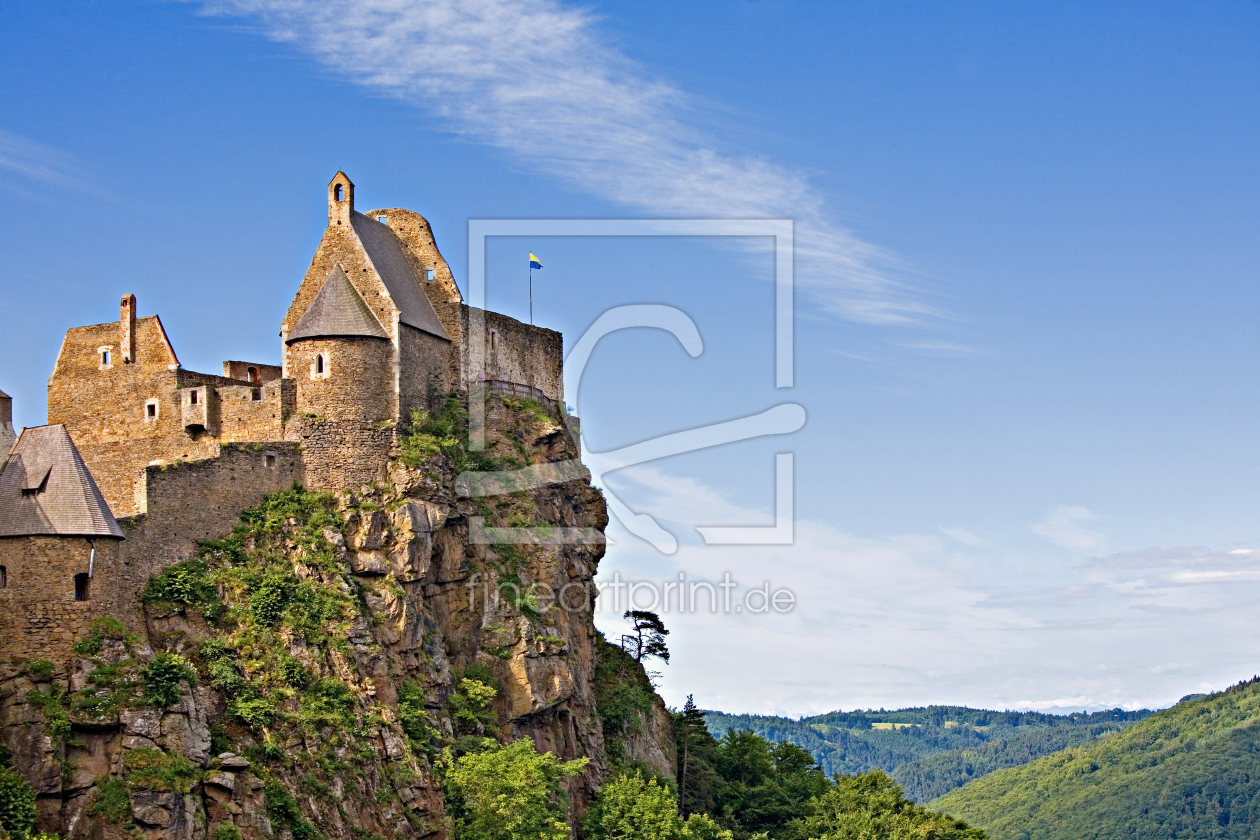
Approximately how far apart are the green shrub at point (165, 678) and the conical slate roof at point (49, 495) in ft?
15.5

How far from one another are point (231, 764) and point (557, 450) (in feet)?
83.5

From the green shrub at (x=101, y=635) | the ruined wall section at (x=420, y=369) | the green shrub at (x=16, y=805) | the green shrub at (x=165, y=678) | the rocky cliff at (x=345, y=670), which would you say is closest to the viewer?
the green shrub at (x=16, y=805)

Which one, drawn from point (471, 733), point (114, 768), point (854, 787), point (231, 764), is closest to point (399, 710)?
point (471, 733)

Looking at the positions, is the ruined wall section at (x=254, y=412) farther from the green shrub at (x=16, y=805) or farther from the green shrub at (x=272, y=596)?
the green shrub at (x=16, y=805)

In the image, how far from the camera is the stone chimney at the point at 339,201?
69.2m

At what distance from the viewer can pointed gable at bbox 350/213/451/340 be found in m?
68.1

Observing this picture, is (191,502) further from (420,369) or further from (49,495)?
(420,369)

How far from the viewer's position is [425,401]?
68.8 m

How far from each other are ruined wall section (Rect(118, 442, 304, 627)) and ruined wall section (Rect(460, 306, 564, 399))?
11.0m

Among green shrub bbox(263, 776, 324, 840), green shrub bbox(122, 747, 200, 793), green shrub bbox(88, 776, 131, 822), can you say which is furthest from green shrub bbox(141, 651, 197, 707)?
green shrub bbox(263, 776, 324, 840)

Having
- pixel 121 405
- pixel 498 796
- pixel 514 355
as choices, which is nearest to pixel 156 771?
pixel 498 796

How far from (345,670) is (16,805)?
14.1m

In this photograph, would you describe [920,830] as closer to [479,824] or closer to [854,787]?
[854,787]

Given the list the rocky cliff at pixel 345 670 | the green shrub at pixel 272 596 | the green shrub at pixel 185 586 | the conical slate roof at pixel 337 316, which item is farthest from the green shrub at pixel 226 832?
the conical slate roof at pixel 337 316
